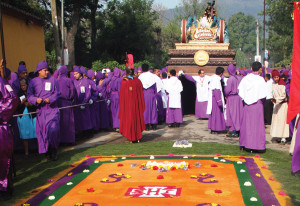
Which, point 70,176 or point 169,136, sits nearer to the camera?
point 70,176

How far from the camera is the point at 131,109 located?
386 inches

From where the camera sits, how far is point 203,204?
4.95m

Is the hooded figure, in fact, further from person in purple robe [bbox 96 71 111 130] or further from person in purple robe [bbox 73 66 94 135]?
person in purple robe [bbox 96 71 111 130]

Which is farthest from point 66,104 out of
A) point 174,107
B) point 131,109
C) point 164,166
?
point 174,107

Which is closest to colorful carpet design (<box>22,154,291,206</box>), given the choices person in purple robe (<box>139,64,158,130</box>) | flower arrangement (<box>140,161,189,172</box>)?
flower arrangement (<box>140,161,189,172</box>)

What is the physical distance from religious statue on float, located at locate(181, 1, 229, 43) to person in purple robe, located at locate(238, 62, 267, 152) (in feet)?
34.2

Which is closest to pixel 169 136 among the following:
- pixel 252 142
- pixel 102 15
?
pixel 252 142

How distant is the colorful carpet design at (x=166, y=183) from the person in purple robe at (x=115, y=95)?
14.8 ft

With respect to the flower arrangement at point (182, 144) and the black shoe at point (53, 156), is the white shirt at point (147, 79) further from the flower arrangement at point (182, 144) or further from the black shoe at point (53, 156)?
the black shoe at point (53, 156)

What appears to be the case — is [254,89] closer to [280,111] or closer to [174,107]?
[280,111]

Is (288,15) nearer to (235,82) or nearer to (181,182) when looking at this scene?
(235,82)

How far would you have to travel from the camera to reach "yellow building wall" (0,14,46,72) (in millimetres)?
15703

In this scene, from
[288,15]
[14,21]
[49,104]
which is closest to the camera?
[49,104]

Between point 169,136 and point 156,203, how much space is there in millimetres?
5944
